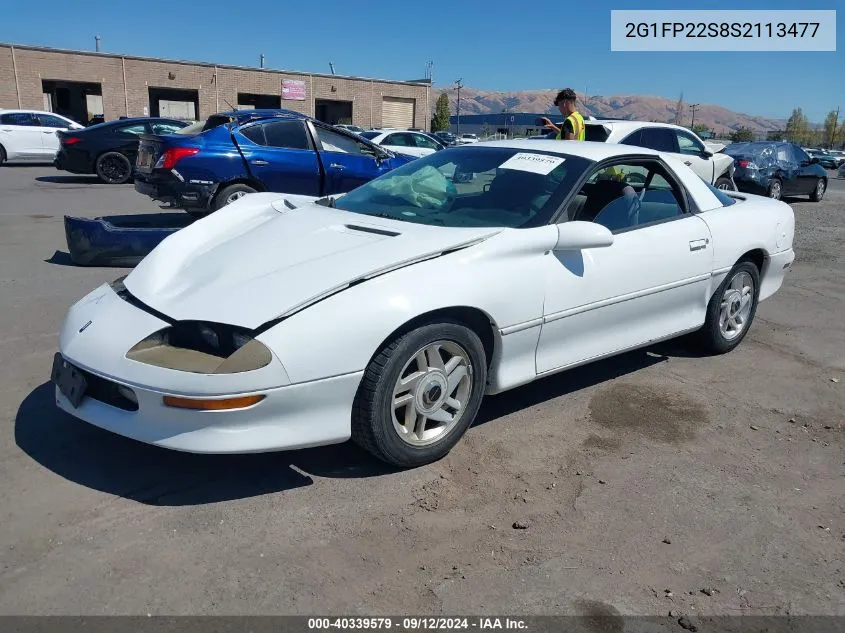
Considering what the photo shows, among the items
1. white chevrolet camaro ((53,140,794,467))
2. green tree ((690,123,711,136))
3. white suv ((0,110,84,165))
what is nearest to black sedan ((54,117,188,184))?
white suv ((0,110,84,165))

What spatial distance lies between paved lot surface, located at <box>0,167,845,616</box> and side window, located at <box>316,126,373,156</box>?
5.63 metres

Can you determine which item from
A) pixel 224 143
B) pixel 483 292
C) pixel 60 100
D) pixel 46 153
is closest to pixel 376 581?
pixel 483 292

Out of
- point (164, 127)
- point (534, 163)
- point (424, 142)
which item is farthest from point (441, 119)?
point (534, 163)

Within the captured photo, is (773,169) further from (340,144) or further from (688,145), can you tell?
(340,144)

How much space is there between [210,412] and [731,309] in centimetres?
363

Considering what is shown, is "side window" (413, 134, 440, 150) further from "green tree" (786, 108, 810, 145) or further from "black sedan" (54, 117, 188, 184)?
"green tree" (786, 108, 810, 145)

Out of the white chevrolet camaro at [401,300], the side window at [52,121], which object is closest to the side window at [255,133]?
the white chevrolet camaro at [401,300]

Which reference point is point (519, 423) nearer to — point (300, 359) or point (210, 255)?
point (300, 359)

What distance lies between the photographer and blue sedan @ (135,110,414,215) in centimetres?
842

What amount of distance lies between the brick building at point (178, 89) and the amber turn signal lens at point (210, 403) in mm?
38466

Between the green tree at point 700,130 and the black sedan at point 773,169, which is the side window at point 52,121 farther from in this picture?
the green tree at point 700,130

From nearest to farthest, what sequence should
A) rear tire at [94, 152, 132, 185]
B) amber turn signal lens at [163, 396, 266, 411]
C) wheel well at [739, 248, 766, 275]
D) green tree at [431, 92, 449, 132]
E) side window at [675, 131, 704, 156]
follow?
amber turn signal lens at [163, 396, 266, 411]
wheel well at [739, 248, 766, 275]
side window at [675, 131, 704, 156]
rear tire at [94, 152, 132, 185]
green tree at [431, 92, 449, 132]

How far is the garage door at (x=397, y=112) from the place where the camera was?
47.7m

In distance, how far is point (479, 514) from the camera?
9.46ft
